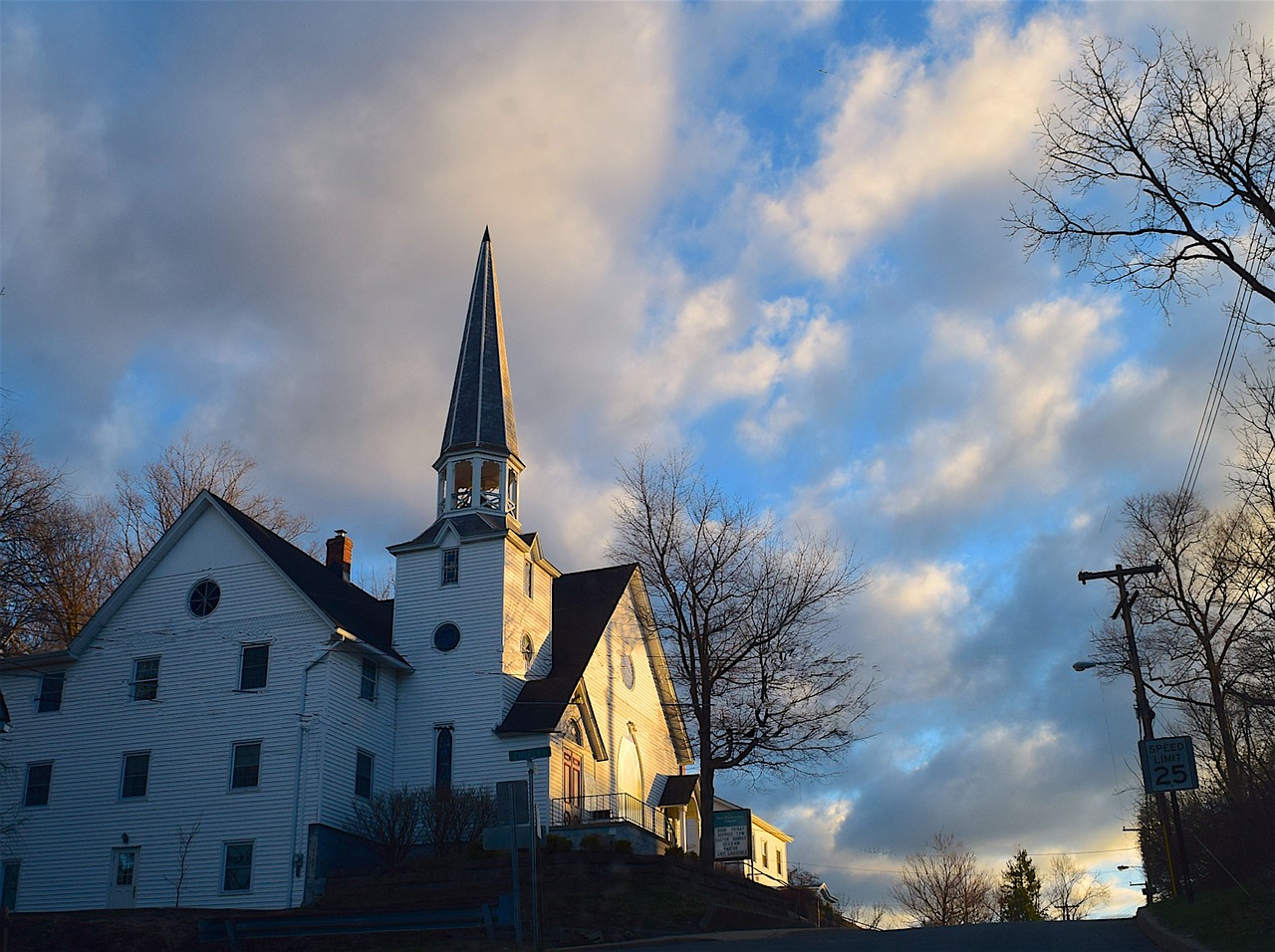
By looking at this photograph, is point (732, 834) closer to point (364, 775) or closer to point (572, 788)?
point (572, 788)

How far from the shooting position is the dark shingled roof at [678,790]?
43.2 m

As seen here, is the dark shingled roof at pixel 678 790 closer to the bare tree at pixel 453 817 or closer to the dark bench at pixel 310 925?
the bare tree at pixel 453 817

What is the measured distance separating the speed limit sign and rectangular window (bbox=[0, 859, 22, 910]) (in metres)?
30.1

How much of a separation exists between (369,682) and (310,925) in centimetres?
1332

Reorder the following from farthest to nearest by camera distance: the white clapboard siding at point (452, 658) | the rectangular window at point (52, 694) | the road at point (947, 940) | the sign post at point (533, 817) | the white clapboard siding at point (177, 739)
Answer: the rectangular window at point (52, 694) < the white clapboard siding at point (452, 658) < the white clapboard siding at point (177, 739) < the road at point (947, 940) < the sign post at point (533, 817)

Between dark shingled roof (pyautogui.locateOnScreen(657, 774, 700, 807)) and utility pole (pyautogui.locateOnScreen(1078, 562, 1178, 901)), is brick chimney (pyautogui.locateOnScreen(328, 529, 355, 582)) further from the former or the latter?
utility pole (pyautogui.locateOnScreen(1078, 562, 1178, 901))

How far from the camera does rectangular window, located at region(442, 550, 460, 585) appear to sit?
3806 cm

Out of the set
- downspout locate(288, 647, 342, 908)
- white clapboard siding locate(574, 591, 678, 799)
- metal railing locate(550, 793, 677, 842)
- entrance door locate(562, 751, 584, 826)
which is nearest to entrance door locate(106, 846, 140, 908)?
downspout locate(288, 647, 342, 908)

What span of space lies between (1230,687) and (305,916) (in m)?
25.3

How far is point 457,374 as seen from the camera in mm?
42938

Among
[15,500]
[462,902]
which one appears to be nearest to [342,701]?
[462,902]

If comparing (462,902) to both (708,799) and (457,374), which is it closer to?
(708,799)

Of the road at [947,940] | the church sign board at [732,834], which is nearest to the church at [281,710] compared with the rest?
the church sign board at [732,834]

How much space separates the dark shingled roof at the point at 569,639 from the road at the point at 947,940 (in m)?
11.8
